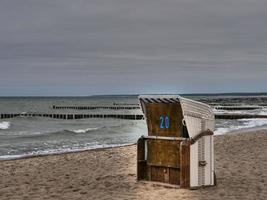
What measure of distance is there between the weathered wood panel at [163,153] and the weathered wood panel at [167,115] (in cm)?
18

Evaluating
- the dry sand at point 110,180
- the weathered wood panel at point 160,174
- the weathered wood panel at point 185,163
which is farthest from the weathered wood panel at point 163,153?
the dry sand at point 110,180

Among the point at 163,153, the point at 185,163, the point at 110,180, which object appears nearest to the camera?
the point at 185,163

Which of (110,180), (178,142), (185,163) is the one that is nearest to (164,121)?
(178,142)

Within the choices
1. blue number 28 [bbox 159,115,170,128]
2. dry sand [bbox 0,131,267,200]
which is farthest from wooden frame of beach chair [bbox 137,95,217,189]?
dry sand [bbox 0,131,267,200]

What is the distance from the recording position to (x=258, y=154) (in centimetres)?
1419

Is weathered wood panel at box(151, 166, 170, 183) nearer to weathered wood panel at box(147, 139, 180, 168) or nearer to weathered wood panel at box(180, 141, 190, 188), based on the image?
weathered wood panel at box(147, 139, 180, 168)

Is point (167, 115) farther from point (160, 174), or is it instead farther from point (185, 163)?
point (160, 174)

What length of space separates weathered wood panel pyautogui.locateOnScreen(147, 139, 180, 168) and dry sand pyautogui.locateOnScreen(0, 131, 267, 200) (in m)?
0.48

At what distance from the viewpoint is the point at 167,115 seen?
28.0 feet

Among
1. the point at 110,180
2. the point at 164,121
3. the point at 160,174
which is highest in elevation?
the point at 164,121

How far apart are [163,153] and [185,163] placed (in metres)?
0.67

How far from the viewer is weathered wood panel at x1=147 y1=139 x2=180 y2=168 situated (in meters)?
8.46

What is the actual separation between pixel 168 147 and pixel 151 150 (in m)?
0.47

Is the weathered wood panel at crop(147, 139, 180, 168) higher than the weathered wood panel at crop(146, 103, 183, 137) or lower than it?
lower
